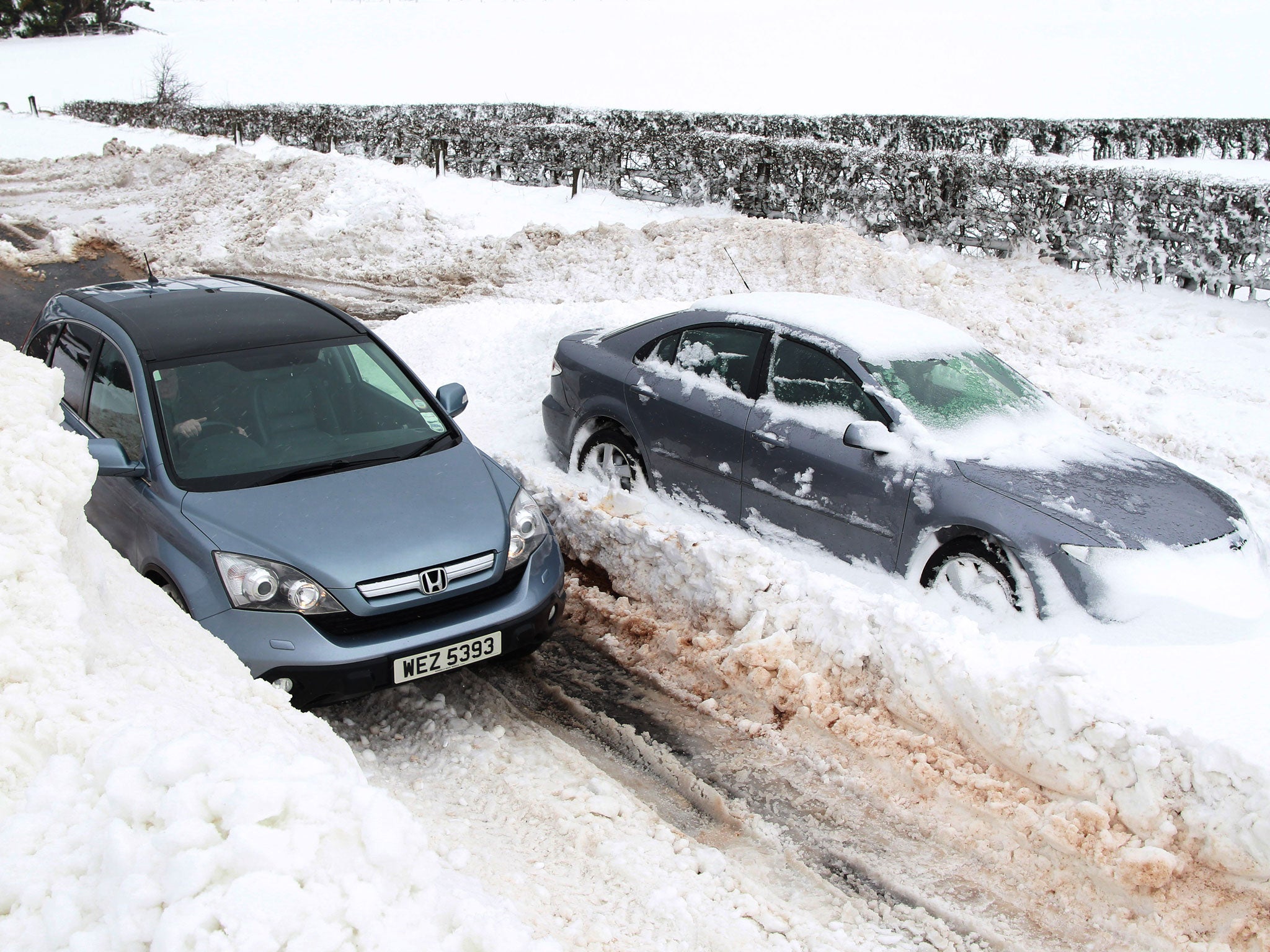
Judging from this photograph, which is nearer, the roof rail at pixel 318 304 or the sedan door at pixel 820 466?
the sedan door at pixel 820 466

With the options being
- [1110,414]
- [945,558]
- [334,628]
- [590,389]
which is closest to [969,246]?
[1110,414]

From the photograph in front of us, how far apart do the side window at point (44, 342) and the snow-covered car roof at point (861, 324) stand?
377cm

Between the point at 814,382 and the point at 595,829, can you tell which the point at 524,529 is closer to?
the point at 595,829

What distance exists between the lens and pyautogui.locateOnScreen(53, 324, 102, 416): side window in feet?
16.8

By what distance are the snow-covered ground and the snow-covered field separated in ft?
90.9

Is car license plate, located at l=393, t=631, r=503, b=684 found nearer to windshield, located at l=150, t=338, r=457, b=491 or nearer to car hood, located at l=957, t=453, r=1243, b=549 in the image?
windshield, located at l=150, t=338, r=457, b=491

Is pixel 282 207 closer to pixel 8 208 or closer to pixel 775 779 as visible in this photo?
pixel 8 208

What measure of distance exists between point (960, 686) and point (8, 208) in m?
21.0

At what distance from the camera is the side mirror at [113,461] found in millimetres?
Answer: 4250

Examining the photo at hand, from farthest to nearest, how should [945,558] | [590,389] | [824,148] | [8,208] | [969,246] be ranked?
[8,208], [824,148], [969,246], [590,389], [945,558]

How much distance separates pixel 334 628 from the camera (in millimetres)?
3943

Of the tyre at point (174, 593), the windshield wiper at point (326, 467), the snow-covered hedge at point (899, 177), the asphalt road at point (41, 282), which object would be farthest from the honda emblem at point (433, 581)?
the snow-covered hedge at point (899, 177)

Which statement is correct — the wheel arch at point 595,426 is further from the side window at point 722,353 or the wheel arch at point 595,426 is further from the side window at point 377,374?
the side window at point 377,374

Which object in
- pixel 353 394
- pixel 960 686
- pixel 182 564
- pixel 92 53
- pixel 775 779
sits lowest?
pixel 775 779
